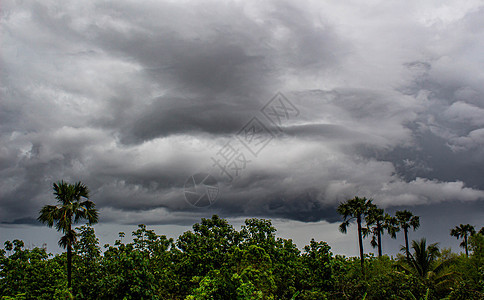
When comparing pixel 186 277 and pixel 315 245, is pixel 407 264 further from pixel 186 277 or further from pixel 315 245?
pixel 186 277

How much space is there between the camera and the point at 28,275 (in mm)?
26734

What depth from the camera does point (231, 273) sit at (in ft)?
74.4

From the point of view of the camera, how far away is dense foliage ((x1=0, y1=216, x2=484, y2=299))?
2095 cm

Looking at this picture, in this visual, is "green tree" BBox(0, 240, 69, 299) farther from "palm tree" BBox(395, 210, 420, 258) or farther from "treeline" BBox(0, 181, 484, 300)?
"palm tree" BBox(395, 210, 420, 258)

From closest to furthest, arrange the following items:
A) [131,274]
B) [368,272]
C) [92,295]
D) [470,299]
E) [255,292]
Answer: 1. [470,299]
2. [255,292]
3. [131,274]
4. [92,295]
5. [368,272]

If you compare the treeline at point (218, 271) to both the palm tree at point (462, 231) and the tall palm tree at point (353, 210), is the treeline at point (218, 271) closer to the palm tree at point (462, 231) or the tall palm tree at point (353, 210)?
the tall palm tree at point (353, 210)

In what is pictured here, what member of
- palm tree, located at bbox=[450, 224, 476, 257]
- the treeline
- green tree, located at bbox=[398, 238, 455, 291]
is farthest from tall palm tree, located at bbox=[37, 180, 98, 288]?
palm tree, located at bbox=[450, 224, 476, 257]

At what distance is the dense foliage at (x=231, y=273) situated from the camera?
68.7 ft

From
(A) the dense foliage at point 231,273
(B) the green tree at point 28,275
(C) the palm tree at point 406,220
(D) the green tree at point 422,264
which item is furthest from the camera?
(C) the palm tree at point 406,220

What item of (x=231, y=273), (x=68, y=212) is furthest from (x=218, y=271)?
(x=68, y=212)

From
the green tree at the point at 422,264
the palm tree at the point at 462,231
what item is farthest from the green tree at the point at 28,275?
the palm tree at the point at 462,231

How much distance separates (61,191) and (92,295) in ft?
25.5

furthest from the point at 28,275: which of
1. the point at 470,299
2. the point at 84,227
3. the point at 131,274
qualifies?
the point at 470,299

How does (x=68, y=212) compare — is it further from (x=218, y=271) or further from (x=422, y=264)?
(x=422, y=264)
